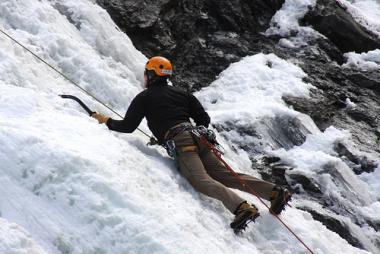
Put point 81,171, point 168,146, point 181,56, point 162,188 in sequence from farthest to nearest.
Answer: point 181,56
point 168,146
point 162,188
point 81,171

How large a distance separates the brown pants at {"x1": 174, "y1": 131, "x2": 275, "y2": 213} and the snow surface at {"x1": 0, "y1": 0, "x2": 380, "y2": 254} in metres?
0.19

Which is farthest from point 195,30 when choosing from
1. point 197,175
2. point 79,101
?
point 197,175

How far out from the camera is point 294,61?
1522cm

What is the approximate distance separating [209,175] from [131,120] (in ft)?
4.57

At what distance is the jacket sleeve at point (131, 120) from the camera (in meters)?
6.89

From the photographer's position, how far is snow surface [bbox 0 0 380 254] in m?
4.84

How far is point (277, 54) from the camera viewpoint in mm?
15383

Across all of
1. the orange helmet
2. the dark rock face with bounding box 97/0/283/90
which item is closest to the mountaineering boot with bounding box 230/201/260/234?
the orange helmet

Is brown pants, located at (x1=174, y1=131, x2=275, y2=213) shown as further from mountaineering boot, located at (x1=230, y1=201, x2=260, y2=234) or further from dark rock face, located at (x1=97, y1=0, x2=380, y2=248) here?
dark rock face, located at (x1=97, y1=0, x2=380, y2=248)

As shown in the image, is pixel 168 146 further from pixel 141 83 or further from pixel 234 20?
pixel 234 20

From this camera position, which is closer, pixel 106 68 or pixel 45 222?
pixel 45 222

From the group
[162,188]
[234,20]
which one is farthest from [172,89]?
[234,20]

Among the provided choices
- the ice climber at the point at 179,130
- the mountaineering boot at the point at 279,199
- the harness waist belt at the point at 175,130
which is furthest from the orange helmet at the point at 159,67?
the mountaineering boot at the point at 279,199

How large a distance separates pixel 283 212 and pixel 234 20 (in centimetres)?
1019
